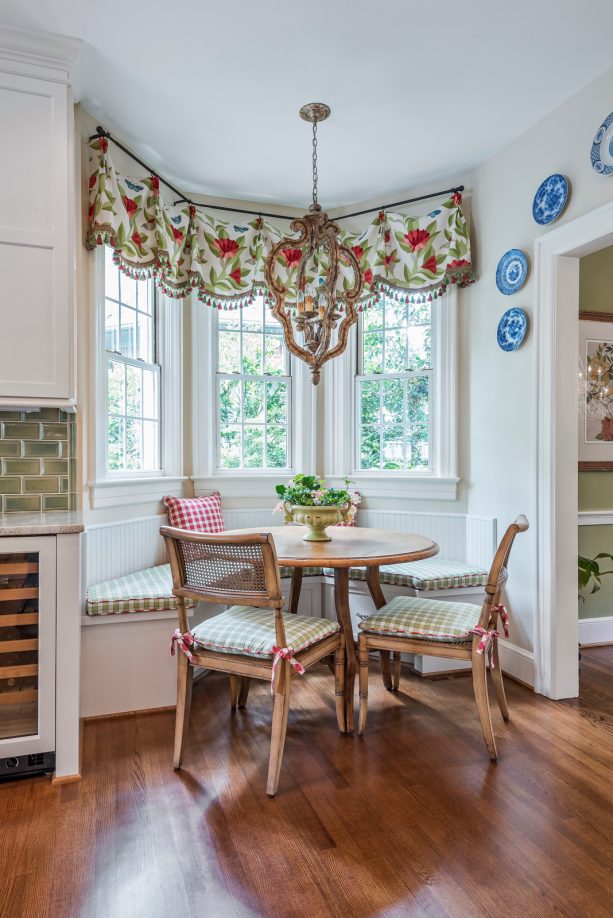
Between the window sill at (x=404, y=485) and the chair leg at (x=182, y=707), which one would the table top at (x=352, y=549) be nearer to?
the chair leg at (x=182, y=707)

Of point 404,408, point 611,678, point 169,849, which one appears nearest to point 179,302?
point 404,408

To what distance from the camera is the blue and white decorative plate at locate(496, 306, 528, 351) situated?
10.3ft

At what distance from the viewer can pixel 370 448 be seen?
159 inches

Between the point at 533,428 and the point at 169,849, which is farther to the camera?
the point at 533,428

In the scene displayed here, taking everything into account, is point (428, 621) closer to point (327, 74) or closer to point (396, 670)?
point (396, 670)

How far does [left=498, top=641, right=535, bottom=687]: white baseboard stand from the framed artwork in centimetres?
123

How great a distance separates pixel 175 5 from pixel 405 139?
1.42 meters

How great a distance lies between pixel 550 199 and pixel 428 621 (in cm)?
208

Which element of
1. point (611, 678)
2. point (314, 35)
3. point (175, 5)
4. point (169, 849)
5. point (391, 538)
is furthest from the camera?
point (611, 678)

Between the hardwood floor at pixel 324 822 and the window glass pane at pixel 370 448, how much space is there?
169 centimetres

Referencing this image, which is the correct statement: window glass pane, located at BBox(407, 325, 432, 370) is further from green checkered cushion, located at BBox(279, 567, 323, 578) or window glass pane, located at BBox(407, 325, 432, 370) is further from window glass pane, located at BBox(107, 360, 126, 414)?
window glass pane, located at BBox(107, 360, 126, 414)

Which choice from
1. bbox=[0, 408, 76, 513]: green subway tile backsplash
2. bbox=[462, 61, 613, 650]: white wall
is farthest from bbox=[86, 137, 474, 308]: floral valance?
bbox=[0, 408, 76, 513]: green subway tile backsplash

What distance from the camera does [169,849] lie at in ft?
5.87

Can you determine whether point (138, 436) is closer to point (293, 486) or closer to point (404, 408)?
point (293, 486)
